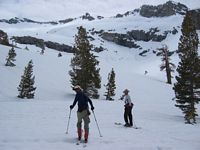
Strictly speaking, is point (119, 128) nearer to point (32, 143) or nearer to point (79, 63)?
point (32, 143)

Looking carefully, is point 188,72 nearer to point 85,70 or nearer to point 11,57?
point 85,70

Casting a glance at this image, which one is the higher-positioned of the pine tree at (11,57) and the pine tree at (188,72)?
the pine tree at (11,57)

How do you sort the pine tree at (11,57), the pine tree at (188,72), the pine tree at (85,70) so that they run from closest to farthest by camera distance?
the pine tree at (188,72) < the pine tree at (85,70) < the pine tree at (11,57)

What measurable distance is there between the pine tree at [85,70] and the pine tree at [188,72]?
Result: 15273 millimetres

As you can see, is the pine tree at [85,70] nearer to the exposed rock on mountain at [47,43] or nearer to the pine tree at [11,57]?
the pine tree at [11,57]

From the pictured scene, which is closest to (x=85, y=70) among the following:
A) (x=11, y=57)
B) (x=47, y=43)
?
(x=11, y=57)

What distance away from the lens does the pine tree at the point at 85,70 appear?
1676 inches

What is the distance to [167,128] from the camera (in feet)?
65.2

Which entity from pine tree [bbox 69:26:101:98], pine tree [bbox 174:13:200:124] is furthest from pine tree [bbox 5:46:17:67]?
pine tree [bbox 174:13:200:124]

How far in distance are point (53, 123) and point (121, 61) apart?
446 ft

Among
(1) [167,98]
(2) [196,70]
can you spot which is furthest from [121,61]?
(2) [196,70]

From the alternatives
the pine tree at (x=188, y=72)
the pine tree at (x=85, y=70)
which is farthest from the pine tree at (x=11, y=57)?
the pine tree at (x=188, y=72)

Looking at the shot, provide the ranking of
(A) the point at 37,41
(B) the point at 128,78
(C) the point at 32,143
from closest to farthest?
(C) the point at 32,143
(B) the point at 128,78
(A) the point at 37,41

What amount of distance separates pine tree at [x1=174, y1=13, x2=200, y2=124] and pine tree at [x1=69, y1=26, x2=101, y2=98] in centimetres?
1527
